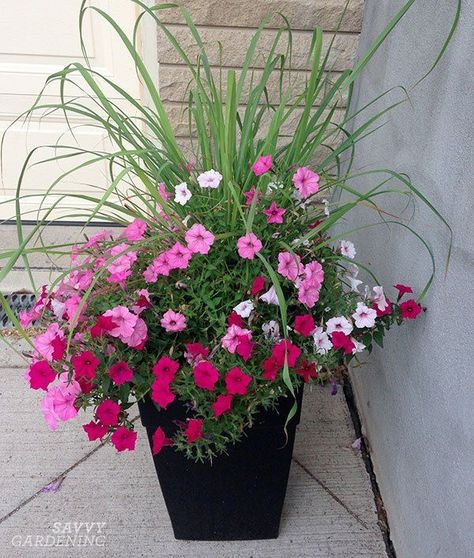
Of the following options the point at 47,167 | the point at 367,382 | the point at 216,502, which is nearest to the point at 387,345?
the point at 367,382

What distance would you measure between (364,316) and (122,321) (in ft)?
1.77

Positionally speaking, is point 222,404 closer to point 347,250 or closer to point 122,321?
point 122,321

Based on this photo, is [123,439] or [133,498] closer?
[123,439]

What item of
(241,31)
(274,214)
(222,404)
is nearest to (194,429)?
(222,404)

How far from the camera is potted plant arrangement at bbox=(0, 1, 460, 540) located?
3.90 ft

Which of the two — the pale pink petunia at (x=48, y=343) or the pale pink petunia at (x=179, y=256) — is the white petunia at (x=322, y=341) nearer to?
the pale pink petunia at (x=179, y=256)

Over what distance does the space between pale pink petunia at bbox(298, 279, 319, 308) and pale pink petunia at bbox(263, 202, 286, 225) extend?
0.15 metres

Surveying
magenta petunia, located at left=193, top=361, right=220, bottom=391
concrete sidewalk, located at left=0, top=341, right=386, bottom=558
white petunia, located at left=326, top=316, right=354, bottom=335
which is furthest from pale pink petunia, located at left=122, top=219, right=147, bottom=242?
concrete sidewalk, located at left=0, top=341, right=386, bottom=558

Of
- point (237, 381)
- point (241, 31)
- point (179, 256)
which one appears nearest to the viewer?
point (237, 381)

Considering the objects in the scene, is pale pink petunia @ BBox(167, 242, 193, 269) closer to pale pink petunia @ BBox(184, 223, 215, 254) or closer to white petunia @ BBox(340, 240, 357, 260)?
pale pink petunia @ BBox(184, 223, 215, 254)

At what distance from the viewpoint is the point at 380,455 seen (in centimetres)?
168

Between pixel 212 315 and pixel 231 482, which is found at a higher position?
pixel 212 315

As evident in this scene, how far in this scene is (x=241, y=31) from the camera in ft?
6.19

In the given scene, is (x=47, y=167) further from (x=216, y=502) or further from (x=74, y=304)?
(x=216, y=502)
